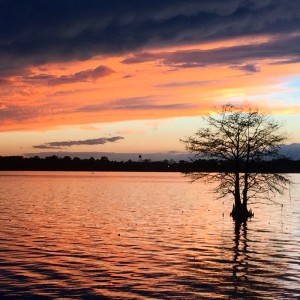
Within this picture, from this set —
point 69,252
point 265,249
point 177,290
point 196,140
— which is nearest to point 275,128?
point 196,140

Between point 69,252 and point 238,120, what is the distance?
31.4m

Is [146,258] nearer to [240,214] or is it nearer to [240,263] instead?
[240,263]

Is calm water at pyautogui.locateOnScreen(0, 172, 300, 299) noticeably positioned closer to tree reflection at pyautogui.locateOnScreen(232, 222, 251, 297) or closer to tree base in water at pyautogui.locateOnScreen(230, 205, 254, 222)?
tree reflection at pyautogui.locateOnScreen(232, 222, 251, 297)

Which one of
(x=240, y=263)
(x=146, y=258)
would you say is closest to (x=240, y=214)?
(x=240, y=263)

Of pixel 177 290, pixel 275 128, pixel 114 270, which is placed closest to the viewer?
pixel 177 290

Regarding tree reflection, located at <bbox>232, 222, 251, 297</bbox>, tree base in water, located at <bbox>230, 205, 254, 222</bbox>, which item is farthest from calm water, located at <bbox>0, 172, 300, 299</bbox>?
tree base in water, located at <bbox>230, 205, 254, 222</bbox>

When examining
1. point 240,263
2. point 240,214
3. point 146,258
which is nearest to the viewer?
point 240,263

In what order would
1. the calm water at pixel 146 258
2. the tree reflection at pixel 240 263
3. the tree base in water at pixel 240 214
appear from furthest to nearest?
the tree base in water at pixel 240 214 → the tree reflection at pixel 240 263 → the calm water at pixel 146 258

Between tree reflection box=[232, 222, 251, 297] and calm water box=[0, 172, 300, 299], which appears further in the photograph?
tree reflection box=[232, 222, 251, 297]

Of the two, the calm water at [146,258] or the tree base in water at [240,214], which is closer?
the calm water at [146,258]

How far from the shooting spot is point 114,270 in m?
31.2

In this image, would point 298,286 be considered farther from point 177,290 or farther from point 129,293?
point 129,293

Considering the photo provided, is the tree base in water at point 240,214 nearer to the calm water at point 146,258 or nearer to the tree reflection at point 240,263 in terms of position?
the calm water at point 146,258

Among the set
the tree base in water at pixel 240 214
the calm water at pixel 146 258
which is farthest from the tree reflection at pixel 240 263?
the tree base in water at pixel 240 214
